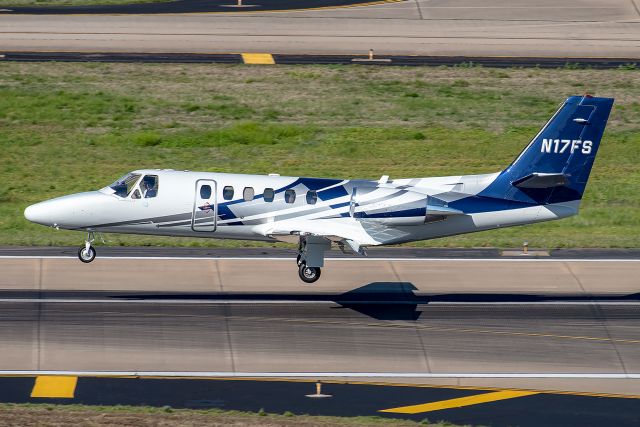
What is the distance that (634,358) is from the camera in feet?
91.9

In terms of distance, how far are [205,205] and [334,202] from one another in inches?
128

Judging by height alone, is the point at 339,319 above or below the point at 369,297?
below

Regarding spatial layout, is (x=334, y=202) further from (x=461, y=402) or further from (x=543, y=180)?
(x=461, y=402)

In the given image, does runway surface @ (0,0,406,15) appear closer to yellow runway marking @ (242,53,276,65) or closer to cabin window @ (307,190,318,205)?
yellow runway marking @ (242,53,276,65)

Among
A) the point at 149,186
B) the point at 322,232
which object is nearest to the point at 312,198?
the point at 322,232

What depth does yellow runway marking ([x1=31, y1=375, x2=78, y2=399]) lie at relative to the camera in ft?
80.7

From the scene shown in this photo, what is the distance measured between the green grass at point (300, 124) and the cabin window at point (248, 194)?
10992 mm

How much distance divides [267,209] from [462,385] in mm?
7772

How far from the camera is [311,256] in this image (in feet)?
103

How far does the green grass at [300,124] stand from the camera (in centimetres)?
4612

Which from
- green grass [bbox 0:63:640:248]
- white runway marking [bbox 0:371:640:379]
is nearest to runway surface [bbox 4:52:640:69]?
green grass [bbox 0:63:640:248]

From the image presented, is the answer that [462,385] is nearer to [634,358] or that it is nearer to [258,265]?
[634,358]

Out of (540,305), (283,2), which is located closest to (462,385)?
(540,305)

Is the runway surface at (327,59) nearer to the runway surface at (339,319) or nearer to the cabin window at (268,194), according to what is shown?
the runway surface at (339,319)
